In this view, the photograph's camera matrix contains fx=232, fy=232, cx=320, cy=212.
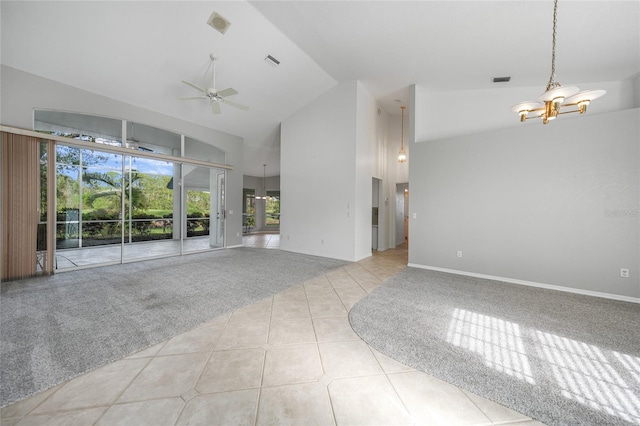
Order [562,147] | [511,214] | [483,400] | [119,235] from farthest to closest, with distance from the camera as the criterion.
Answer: [119,235] → [511,214] → [562,147] → [483,400]

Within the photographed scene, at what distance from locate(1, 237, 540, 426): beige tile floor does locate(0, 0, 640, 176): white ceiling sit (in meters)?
4.48

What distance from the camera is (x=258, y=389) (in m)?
1.66

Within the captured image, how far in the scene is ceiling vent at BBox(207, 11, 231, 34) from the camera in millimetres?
3833

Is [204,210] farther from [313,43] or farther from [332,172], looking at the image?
[313,43]

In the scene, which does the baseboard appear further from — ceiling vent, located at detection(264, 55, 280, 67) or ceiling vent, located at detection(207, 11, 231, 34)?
ceiling vent, located at detection(207, 11, 231, 34)

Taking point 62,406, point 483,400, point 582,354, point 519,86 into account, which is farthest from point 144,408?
point 519,86

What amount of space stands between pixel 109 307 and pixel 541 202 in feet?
22.1

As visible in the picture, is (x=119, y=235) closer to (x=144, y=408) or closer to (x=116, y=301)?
(x=116, y=301)

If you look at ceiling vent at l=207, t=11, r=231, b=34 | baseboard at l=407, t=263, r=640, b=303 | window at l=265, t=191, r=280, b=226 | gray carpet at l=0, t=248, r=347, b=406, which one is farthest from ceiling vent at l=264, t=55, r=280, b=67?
window at l=265, t=191, r=280, b=226

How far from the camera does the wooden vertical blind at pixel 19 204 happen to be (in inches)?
149

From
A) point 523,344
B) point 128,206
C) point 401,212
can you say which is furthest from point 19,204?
point 401,212

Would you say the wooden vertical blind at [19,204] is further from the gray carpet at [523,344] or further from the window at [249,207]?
the window at [249,207]

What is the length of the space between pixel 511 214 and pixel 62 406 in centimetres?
597

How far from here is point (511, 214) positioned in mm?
4238
